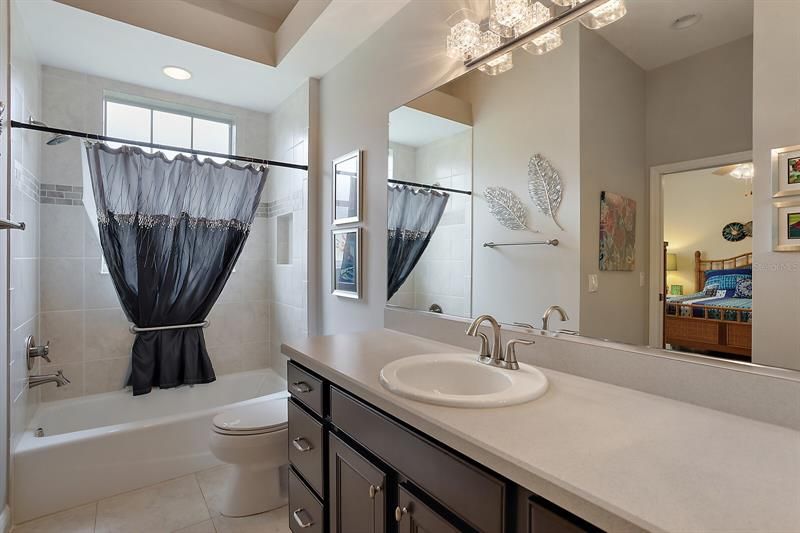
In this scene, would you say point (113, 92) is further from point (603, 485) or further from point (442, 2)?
point (603, 485)

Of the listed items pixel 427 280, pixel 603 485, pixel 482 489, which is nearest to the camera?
pixel 603 485

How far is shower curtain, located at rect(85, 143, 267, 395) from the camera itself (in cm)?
230

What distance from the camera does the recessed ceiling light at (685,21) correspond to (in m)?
1.00

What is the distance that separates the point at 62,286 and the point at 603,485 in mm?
3115

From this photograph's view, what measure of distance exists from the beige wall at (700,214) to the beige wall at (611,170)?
0.07 m

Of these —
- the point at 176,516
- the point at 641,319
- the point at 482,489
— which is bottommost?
the point at 176,516

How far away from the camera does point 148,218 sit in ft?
7.81

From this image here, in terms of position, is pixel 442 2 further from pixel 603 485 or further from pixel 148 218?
pixel 148 218

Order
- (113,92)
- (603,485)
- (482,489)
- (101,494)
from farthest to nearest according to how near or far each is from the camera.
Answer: (113,92)
(101,494)
(482,489)
(603,485)

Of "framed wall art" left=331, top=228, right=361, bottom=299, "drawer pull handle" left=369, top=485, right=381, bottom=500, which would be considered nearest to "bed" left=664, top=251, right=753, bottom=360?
"drawer pull handle" left=369, top=485, right=381, bottom=500

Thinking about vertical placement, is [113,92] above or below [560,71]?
above

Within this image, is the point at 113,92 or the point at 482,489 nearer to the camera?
the point at 482,489

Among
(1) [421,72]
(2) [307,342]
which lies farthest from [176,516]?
(1) [421,72]

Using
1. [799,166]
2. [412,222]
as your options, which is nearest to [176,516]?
[412,222]
